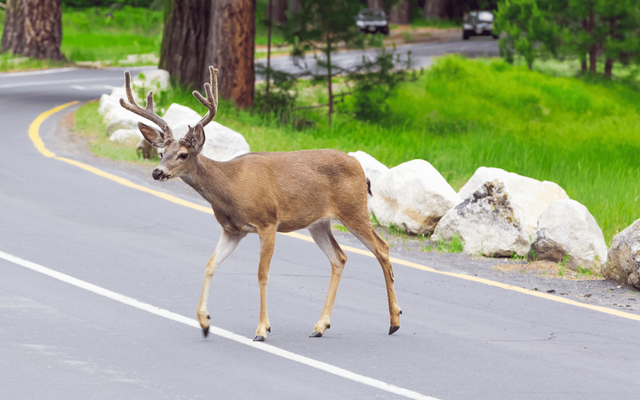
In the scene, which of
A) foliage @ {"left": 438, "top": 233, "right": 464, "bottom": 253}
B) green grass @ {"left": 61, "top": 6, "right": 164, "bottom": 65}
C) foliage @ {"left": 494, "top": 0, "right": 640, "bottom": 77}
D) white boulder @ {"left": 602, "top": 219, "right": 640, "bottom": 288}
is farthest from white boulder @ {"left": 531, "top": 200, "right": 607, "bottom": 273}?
green grass @ {"left": 61, "top": 6, "right": 164, "bottom": 65}

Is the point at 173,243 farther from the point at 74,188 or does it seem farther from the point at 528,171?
the point at 528,171

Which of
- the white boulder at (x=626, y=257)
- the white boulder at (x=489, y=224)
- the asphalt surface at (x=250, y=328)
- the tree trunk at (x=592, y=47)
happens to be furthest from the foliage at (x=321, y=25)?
the tree trunk at (x=592, y=47)

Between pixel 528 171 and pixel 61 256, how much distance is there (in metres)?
8.09

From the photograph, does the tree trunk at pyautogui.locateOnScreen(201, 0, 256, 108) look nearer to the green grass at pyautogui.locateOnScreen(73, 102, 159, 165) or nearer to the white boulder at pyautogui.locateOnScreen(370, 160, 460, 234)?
the green grass at pyautogui.locateOnScreen(73, 102, 159, 165)

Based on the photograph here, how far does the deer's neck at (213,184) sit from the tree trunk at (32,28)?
26642 mm

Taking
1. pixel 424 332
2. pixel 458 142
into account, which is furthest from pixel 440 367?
pixel 458 142

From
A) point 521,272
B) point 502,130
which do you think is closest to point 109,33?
point 502,130

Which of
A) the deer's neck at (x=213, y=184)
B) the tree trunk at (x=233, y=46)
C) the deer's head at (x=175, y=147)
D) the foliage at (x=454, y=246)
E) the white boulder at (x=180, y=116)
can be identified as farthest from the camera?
the tree trunk at (x=233, y=46)

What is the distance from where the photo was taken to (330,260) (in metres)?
Result: 6.67

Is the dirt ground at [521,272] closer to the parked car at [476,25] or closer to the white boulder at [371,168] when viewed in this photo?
the white boulder at [371,168]

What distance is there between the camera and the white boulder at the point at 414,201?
34.0 ft

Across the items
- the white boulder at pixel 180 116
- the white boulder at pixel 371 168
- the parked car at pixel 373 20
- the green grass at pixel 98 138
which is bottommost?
the green grass at pixel 98 138

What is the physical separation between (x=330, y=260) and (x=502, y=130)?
42.6 ft

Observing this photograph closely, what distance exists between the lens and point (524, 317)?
23.8 ft
